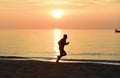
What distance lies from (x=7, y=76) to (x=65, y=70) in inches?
129

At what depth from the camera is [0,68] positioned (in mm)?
18938

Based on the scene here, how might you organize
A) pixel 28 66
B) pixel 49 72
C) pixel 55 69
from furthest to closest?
pixel 28 66 < pixel 55 69 < pixel 49 72

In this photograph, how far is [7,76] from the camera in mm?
16062

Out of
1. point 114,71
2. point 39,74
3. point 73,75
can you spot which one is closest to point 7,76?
point 39,74

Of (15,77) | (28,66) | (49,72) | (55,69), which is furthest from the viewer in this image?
(28,66)

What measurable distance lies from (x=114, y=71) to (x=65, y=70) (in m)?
2.43

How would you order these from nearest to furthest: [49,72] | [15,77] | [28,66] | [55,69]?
[15,77] → [49,72] → [55,69] → [28,66]

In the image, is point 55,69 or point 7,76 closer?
point 7,76

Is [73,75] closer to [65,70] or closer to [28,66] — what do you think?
[65,70]

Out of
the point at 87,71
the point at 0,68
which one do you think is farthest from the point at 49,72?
the point at 0,68

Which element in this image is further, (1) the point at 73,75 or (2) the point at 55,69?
(2) the point at 55,69

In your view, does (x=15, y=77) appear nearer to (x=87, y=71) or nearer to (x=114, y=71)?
(x=87, y=71)

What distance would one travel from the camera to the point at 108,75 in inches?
654

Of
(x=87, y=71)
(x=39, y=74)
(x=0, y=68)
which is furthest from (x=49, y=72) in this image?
(x=0, y=68)
